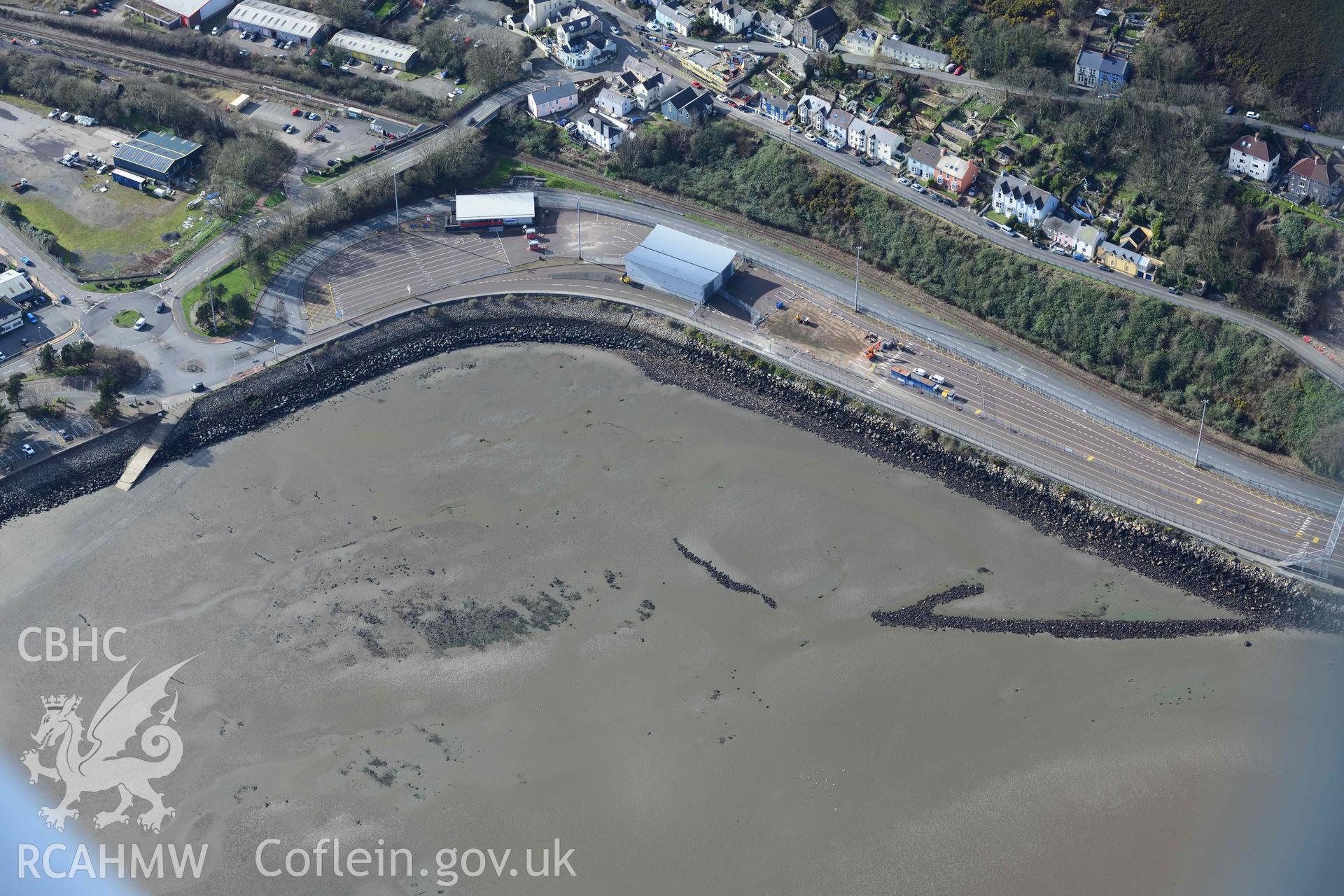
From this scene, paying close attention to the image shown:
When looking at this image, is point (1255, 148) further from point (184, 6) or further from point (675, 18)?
point (184, 6)

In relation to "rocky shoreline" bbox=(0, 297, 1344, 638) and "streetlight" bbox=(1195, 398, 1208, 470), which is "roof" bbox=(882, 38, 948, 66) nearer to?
"rocky shoreline" bbox=(0, 297, 1344, 638)

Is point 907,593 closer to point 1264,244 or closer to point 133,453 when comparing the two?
point 1264,244

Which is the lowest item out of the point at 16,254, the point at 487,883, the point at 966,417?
the point at 487,883

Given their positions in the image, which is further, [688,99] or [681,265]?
[688,99]

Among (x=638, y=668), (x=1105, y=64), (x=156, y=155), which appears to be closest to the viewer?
(x=638, y=668)

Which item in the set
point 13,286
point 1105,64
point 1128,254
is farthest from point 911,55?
point 13,286

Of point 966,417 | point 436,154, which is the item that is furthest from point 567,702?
point 436,154
